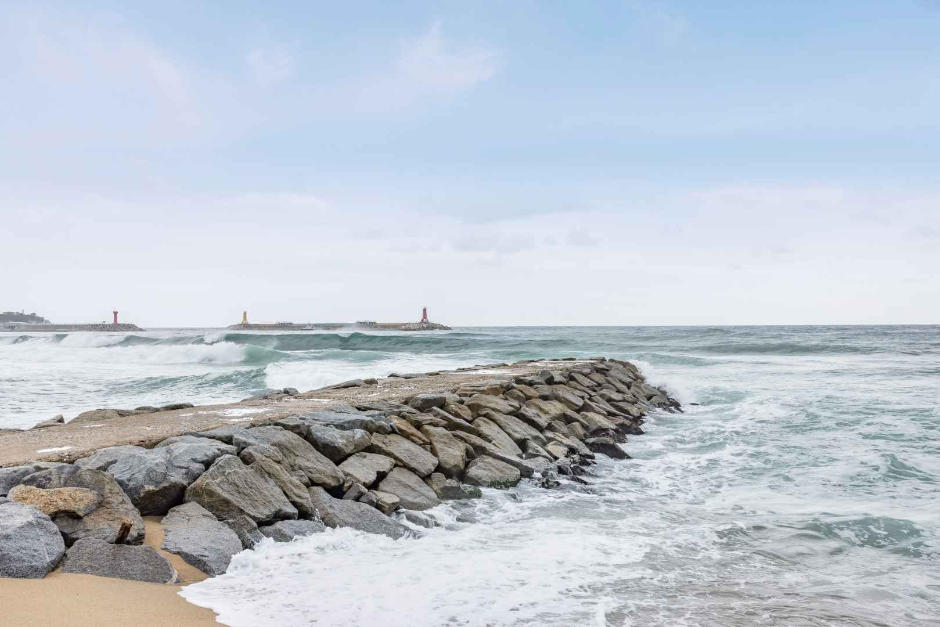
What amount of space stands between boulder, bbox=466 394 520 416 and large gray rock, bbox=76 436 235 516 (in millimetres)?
3507

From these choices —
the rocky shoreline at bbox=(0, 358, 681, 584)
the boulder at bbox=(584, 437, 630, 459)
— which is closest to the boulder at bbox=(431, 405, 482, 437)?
the rocky shoreline at bbox=(0, 358, 681, 584)

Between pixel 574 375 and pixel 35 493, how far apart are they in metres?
9.19

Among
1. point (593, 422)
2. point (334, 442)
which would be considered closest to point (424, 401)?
point (334, 442)

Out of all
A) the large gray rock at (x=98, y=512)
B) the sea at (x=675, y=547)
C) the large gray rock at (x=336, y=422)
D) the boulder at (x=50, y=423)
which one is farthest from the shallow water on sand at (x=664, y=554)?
the boulder at (x=50, y=423)

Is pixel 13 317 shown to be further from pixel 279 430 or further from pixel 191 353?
pixel 279 430

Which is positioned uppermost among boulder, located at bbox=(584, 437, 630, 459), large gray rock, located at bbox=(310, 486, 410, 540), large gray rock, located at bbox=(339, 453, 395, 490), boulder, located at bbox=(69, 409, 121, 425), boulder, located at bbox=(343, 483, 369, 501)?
boulder, located at bbox=(69, 409, 121, 425)

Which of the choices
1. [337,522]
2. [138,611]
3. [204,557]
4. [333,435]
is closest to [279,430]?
[333,435]

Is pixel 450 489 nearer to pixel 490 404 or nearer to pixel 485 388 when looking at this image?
pixel 490 404

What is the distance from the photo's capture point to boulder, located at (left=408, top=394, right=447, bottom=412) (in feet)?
22.1

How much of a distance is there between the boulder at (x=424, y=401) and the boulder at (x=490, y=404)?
586 mm

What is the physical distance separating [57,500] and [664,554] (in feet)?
11.7

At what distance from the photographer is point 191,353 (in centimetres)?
2441

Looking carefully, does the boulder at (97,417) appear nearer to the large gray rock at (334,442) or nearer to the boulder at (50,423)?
the boulder at (50,423)

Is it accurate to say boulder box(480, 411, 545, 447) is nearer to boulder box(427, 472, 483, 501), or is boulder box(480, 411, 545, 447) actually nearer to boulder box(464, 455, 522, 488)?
boulder box(464, 455, 522, 488)
